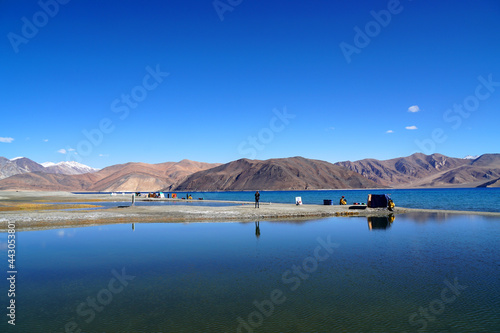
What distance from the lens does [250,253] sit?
18891mm

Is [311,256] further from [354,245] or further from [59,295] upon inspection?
[59,295]

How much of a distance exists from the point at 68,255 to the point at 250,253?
414 inches

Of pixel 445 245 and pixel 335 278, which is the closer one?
pixel 335 278

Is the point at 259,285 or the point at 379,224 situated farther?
the point at 379,224

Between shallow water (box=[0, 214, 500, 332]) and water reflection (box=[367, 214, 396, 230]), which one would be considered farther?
water reflection (box=[367, 214, 396, 230])

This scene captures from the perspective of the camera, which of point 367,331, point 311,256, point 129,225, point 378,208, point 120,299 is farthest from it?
point 378,208

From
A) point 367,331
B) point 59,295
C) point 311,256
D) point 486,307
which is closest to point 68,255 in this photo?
point 59,295

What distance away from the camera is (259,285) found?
41.8 ft

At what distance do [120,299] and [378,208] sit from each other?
149 feet

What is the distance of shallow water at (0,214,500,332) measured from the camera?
9438 millimetres

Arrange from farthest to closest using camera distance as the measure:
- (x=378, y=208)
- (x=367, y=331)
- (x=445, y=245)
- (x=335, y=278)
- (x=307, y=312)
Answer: (x=378, y=208)
(x=445, y=245)
(x=335, y=278)
(x=307, y=312)
(x=367, y=331)

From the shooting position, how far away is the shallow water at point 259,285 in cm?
944

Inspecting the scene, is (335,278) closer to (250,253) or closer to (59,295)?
(250,253)

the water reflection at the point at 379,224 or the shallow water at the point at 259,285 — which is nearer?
the shallow water at the point at 259,285
